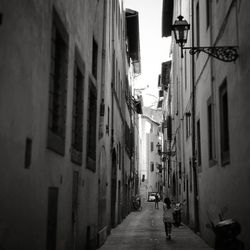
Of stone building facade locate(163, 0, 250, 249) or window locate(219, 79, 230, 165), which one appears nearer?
stone building facade locate(163, 0, 250, 249)

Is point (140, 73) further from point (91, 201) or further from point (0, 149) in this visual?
point (0, 149)

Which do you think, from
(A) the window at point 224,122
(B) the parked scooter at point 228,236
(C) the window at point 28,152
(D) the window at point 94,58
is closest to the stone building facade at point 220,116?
(A) the window at point 224,122

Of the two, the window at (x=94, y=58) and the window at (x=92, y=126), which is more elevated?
the window at (x=94, y=58)

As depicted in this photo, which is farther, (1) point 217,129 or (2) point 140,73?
(2) point 140,73

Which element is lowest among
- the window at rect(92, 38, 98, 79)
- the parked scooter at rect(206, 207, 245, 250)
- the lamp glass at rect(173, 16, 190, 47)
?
the parked scooter at rect(206, 207, 245, 250)

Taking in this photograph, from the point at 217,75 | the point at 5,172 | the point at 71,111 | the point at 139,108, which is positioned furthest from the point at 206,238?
the point at 139,108

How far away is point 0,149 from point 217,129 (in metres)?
7.77

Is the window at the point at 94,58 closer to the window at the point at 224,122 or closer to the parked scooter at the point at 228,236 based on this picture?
the window at the point at 224,122

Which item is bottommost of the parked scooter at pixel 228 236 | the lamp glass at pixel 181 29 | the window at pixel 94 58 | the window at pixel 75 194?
the parked scooter at pixel 228 236

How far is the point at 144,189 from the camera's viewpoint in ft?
229

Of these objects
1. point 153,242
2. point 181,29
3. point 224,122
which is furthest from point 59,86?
point 153,242

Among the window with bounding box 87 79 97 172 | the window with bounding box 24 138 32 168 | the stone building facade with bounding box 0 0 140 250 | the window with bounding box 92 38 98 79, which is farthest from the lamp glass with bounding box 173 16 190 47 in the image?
the window with bounding box 24 138 32 168

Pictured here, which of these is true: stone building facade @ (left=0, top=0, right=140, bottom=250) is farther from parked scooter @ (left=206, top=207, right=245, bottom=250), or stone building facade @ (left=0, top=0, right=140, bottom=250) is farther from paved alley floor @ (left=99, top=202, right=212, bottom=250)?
parked scooter @ (left=206, top=207, right=245, bottom=250)

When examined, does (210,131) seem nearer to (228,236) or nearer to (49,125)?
(228,236)
